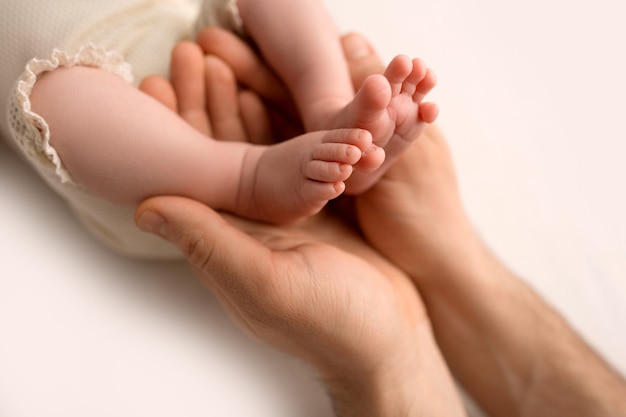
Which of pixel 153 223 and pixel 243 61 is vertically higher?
pixel 243 61

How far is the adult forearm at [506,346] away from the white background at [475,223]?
0.10m

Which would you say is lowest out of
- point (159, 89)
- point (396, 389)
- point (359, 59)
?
point (396, 389)

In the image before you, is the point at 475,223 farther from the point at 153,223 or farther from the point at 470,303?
the point at 153,223

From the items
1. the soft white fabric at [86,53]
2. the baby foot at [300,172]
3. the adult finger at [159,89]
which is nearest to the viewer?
the baby foot at [300,172]

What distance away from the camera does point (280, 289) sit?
0.78 metres

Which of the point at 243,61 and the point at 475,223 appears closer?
the point at 243,61

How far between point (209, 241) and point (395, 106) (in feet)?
0.87

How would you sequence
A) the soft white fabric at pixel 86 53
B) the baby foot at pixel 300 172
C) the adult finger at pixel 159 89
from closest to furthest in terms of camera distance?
the baby foot at pixel 300 172 → the soft white fabric at pixel 86 53 → the adult finger at pixel 159 89

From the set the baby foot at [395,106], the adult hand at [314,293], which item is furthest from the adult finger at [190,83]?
the baby foot at [395,106]

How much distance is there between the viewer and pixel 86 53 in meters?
0.86

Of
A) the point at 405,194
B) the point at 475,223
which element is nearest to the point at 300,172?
the point at 405,194

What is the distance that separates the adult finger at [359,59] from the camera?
3.26 ft

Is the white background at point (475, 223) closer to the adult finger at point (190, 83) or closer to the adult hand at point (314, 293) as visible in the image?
the adult hand at point (314, 293)

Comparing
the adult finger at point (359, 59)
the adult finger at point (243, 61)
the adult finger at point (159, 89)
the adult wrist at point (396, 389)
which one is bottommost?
the adult wrist at point (396, 389)
